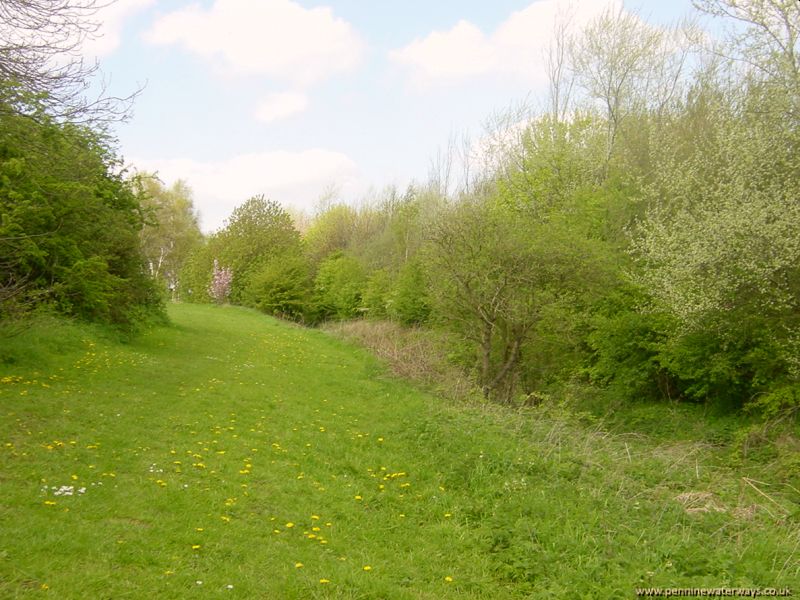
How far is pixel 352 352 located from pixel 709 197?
12621mm

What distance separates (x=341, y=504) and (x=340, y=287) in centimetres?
2917

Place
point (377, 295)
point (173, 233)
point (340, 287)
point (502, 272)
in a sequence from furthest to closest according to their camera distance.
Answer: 1. point (173, 233)
2. point (340, 287)
3. point (377, 295)
4. point (502, 272)

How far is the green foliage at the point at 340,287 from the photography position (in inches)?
1332

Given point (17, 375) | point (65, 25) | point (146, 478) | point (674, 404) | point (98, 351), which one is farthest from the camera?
point (674, 404)

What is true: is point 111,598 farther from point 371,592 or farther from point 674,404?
point 674,404

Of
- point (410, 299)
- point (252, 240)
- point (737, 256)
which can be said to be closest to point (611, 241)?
point (737, 256)

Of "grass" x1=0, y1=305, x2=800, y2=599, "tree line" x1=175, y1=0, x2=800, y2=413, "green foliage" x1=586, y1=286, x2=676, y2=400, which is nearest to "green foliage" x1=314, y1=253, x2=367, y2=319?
"tree line" x1=175, y1=0, x2=800, y2=413

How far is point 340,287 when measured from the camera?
3534cm

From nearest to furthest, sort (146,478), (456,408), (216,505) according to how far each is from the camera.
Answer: (216,505)
(146,478)
(456,408)

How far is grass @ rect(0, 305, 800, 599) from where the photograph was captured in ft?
15.2

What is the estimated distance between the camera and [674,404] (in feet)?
51.8

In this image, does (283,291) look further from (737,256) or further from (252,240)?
(737,256)

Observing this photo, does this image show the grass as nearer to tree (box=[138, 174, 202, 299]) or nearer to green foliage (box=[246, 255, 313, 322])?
green foliage (box=[246, 255, 313, 322])

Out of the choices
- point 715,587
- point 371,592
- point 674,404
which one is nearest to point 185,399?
A: point 371,592
